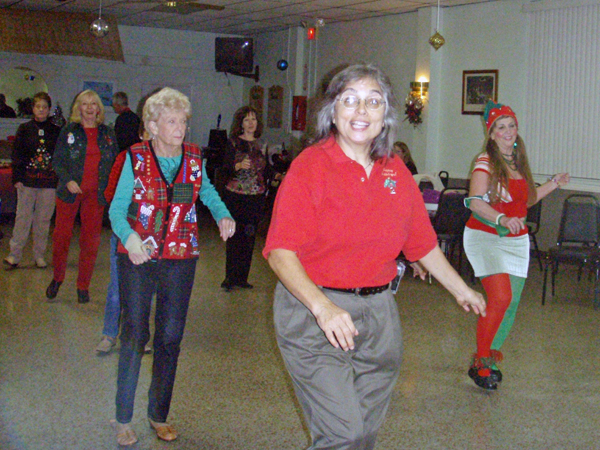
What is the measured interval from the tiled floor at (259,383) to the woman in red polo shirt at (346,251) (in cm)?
118

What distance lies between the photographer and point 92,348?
458cm

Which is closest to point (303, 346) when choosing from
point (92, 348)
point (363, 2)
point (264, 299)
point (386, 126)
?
point (386, 126)

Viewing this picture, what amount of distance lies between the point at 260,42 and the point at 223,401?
11367 millimetres

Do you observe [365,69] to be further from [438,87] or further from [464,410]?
[438,87]

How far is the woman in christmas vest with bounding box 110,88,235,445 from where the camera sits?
295 centimetres

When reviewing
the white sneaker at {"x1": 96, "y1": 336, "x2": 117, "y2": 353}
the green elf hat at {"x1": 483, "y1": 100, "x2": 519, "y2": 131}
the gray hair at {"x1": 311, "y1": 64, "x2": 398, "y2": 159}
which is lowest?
the white sneaker at {"x1": 96, "y1": 336, "x2": 117, "y2": 353}

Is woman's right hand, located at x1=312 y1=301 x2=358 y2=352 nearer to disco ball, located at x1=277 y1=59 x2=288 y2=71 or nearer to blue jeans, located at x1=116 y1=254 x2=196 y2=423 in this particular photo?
blue jeans, located at x1=116 y1=254 x2=196 y2=423

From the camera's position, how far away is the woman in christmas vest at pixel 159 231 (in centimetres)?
295

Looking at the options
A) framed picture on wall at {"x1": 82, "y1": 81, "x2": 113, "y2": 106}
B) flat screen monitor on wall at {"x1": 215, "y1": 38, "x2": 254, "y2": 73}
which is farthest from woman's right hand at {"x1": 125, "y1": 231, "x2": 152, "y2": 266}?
framed picture on wall at {"x1": 82, "y1": 81, "x2": 113, "y2": 106}

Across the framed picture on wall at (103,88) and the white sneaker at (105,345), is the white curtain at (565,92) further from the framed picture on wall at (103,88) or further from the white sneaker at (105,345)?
the framed picture on wall at (103,88)

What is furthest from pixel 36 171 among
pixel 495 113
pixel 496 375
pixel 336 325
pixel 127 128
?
pixel 336 325

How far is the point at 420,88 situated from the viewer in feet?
33.8

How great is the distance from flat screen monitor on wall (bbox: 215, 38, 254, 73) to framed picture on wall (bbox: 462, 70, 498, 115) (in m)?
5.11

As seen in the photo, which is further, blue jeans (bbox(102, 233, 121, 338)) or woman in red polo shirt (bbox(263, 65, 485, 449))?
blue jeans (bbox(102, 233, 121, 338))
